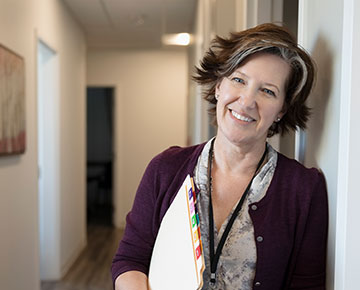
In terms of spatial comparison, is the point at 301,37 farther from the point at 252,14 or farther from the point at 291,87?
the point at 252,14

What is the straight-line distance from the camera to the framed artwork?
2.49 meters

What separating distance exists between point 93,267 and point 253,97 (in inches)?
153

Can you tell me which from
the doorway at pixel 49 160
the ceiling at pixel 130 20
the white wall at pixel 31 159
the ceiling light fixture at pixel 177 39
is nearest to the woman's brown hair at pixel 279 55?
the white wall at pixel 31 159

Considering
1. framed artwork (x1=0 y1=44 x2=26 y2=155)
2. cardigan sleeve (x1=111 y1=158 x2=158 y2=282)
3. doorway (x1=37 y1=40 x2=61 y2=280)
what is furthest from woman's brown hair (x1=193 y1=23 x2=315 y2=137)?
doorway (x1=37 y1=40 x2=61 y2=280)

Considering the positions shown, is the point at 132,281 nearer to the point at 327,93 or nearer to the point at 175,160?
the point at 175,160

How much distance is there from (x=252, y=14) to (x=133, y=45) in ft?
15.5

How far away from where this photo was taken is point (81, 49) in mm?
5246

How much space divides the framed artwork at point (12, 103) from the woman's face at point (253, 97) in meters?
1.80

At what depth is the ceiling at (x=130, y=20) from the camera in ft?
14.5

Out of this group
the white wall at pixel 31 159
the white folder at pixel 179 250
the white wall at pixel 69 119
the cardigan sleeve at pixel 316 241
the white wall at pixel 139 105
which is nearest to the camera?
the white folder at pixel 179 250

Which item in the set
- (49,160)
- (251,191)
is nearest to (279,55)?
(251,191)

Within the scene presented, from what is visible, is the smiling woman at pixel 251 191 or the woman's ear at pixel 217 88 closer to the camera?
the smiling woman at pixel 251 191

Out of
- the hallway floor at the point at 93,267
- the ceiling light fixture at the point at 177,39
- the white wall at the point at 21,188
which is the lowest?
the hallway floor at the point at 93,267

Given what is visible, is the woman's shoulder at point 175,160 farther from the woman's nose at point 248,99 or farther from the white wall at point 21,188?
the white wall at point 21,188
